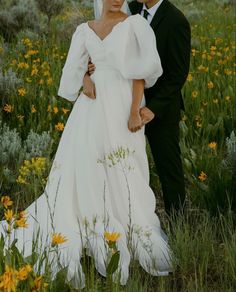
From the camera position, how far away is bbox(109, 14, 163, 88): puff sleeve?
3213mm

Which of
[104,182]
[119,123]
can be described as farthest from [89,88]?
[104,182]

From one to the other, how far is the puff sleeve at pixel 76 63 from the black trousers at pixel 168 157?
1.64 feet

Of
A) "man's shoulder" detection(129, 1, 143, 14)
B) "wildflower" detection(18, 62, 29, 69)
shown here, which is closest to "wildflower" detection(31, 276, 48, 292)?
"man's shoulder" detection(129, 1, 143, 14)

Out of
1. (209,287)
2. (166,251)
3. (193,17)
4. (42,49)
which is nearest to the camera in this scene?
(209,287)

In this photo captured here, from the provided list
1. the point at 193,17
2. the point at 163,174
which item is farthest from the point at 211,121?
the point at 193,17

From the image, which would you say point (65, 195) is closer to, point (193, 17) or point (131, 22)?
point (131, 22)

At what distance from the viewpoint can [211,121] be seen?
529 cm

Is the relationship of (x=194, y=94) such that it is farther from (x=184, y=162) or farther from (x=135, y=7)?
(x=135, y=7)

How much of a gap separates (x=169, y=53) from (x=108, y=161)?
70 centimetres

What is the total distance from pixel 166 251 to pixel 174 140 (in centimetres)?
67

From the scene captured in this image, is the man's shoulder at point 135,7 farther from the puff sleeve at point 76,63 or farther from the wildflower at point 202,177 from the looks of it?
the wildflower at point 202,177

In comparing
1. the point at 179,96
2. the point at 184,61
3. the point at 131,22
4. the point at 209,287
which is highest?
the point at 131,22

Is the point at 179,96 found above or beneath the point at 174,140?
above

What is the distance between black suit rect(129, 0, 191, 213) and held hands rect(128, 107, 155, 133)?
34 millimetres
